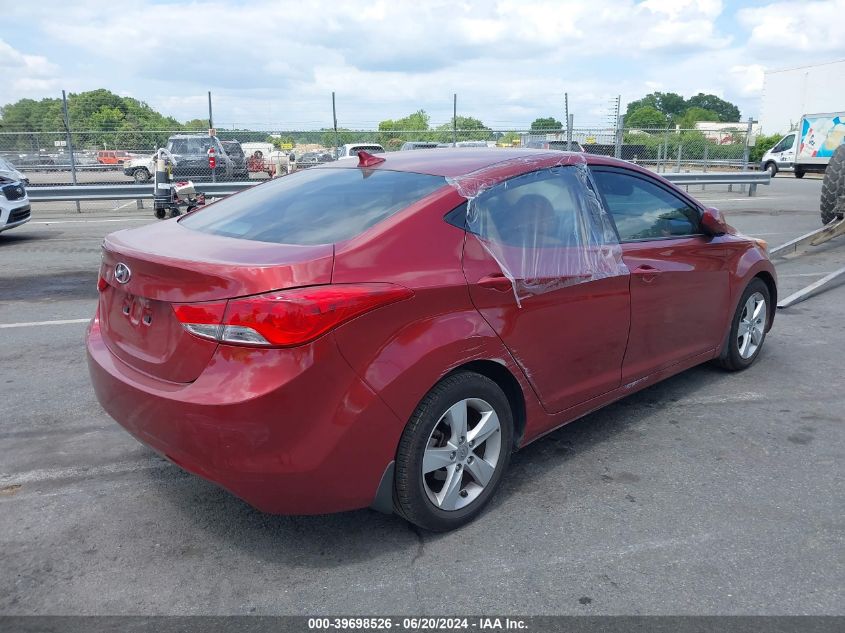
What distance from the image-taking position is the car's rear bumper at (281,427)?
2496mm

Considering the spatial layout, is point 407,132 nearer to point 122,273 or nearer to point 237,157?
point 237,157

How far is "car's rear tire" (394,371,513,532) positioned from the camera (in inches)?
111

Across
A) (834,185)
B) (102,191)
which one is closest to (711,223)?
(834,185)

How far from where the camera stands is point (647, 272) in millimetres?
3867

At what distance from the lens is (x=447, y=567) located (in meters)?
2.81

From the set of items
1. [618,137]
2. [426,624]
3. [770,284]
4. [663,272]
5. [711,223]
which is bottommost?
[426,624]

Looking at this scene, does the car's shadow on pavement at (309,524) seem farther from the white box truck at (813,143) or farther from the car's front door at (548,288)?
the white box truck at (813,143)

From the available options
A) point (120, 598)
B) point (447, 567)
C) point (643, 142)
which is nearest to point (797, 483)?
point (447, 567)

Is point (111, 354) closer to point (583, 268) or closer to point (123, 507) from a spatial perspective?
point (123, 507)

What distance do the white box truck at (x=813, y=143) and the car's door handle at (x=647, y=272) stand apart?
94.4ft

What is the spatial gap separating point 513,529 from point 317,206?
1.68m

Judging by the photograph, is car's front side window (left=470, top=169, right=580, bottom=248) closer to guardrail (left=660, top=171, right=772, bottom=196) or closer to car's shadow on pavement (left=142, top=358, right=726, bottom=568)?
car's shadow on pavement (left=142, top=358, right=726, bottom=568)

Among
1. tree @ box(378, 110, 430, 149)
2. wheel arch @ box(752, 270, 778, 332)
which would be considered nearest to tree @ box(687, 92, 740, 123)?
tree @ box(378, 110, 430, 149)

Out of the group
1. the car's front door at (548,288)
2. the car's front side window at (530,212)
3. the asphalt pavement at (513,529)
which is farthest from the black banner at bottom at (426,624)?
the car's front side window at (530,212)
